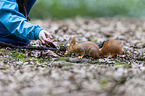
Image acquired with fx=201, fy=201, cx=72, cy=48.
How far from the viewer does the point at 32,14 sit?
10.6 m

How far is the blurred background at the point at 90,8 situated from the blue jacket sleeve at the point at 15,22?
7.56 metres

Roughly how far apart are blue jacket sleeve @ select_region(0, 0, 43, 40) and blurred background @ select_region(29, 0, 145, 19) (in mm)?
7562

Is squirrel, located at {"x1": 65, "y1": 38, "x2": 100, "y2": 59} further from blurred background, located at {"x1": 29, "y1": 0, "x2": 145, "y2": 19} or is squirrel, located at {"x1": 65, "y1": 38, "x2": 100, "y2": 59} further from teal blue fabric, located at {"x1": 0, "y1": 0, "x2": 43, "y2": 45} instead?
blurred background, located at {"x1": 29, "y1": 0, "x2": 145, "y2": 19}

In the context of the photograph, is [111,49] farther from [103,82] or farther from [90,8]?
[90,8]

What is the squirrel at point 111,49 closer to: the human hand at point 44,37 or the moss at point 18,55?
the human hand at point 44,37

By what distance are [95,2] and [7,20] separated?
29.6 feet

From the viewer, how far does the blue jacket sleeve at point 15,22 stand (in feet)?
10.7

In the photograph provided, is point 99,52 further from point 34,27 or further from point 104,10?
point 104,10

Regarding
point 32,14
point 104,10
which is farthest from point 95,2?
point 32,14

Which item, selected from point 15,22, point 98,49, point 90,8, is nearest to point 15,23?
point 15,22

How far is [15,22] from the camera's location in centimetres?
329

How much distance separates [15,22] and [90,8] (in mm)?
8624

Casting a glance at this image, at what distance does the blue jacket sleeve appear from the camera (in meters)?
3.27

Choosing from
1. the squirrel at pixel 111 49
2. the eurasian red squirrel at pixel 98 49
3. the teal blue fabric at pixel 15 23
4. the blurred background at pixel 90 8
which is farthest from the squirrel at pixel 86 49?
the blurred background at pixel 90 8
